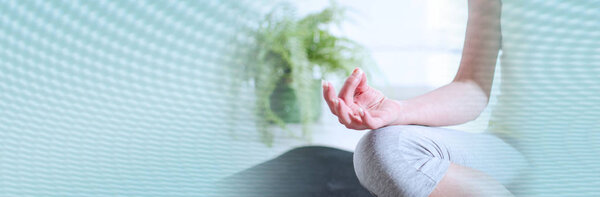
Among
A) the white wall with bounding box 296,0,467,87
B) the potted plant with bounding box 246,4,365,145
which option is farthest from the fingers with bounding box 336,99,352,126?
the white wall with bounding box 296,0,467,87

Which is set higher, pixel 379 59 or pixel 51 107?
pixel 379 59

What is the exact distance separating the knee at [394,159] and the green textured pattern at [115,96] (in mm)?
127

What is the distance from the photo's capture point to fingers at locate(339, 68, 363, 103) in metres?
0.28

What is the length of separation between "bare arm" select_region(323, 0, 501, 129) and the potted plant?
522mm

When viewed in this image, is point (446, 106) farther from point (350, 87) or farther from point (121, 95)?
point (121, 95)

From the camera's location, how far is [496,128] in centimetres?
36

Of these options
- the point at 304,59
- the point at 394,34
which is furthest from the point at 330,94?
the point at 394,34

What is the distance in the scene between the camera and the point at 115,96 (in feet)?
1.09

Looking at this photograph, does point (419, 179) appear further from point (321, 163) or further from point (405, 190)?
point (321, 163)

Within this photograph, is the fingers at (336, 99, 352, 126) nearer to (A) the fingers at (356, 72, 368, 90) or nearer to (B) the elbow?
(A) the fingers at (356, 72, 368, 90)

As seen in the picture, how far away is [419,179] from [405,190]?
0.5 inches

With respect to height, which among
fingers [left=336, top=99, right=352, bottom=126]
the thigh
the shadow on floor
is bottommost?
the thigh

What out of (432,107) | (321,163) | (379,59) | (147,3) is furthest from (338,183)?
(379,59)

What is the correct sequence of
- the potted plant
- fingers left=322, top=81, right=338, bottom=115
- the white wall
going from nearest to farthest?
fingers left=322, top=81, right=338, bottom=115
the potted plant
the white wall
